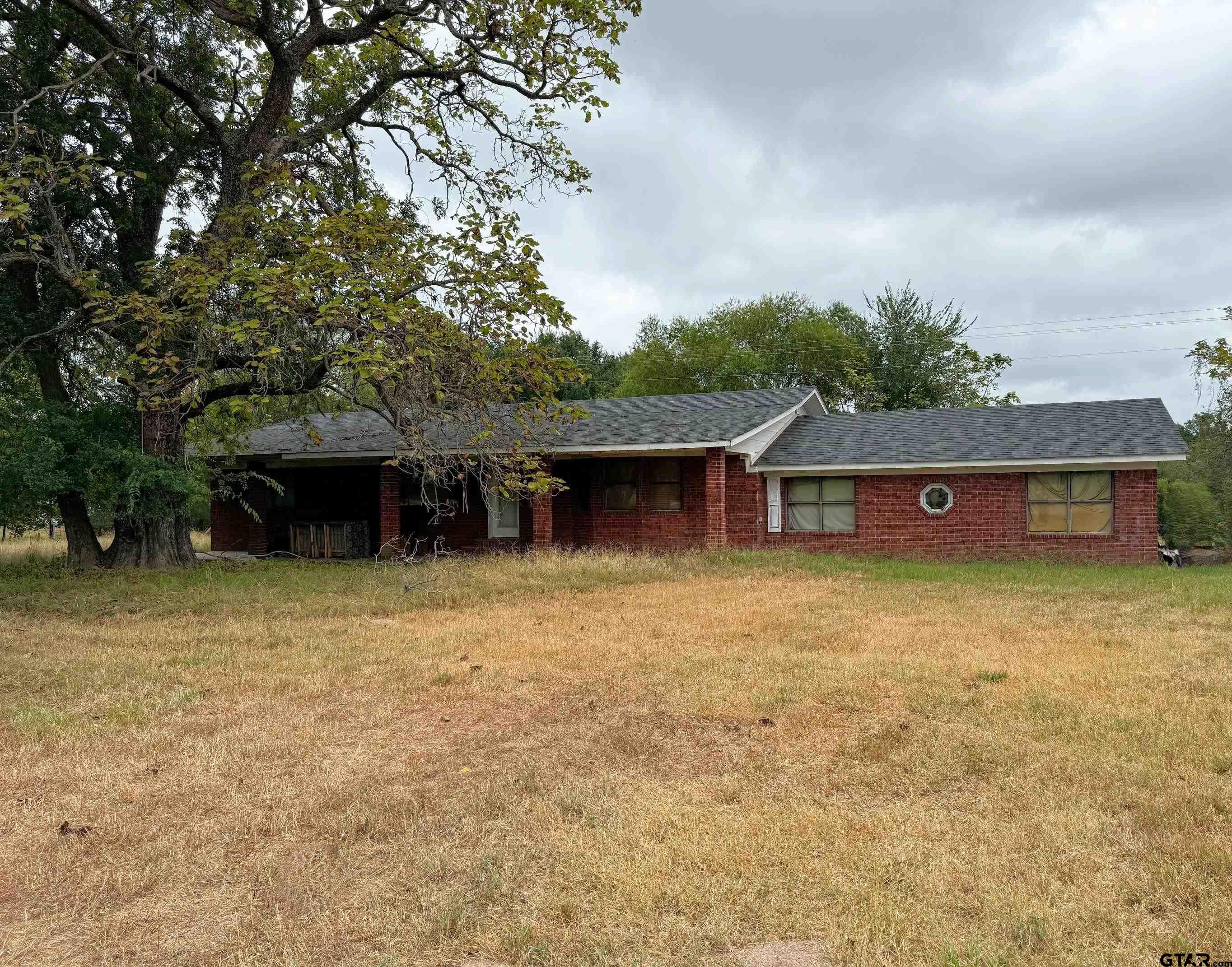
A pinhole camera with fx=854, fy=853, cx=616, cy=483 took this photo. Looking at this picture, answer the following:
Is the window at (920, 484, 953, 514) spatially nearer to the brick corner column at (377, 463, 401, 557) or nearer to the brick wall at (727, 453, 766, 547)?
the brick wall at (727, 453, 766, 547)

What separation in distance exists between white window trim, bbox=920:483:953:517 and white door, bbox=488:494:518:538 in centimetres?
964

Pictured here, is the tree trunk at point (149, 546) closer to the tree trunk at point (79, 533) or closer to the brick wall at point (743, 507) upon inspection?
the tree trunk at point (79, 533)

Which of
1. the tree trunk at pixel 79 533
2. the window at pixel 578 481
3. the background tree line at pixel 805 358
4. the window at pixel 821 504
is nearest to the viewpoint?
the tree trunk at pixel 79 533

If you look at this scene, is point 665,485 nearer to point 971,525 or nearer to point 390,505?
point 390,505

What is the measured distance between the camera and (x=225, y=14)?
1428 centimetres

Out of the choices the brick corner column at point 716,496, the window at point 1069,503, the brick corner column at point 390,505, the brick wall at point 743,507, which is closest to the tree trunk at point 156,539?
the brick corner column at point 390,505

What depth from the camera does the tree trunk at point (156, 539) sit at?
15.9 metres

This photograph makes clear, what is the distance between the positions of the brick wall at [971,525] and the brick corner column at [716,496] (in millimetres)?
1379

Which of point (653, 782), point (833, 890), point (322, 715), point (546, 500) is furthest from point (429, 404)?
point (833, 890)

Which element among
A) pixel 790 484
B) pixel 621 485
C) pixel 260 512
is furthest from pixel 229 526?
pixel 790 484

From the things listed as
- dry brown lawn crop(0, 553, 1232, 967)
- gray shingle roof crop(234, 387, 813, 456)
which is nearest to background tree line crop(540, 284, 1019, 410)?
gray shingle roof crop(234, 387, 813, 456)

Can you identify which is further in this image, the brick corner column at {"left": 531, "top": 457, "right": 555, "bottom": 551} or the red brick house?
the brick corner column at {"left": 531, "top": 457, "right": 555, "bottom": 551}

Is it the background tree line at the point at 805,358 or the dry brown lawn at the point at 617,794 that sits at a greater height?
the background tree line at the point at 805,358

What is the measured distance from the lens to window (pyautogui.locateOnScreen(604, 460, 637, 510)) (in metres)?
20.7
